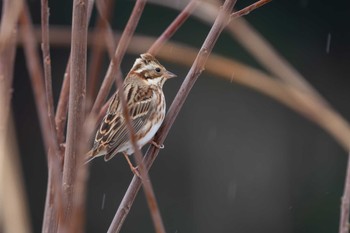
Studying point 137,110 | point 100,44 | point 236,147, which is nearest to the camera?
point 100,44

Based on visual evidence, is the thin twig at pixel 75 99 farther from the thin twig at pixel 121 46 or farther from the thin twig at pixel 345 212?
the thin twig at pixel 345 212

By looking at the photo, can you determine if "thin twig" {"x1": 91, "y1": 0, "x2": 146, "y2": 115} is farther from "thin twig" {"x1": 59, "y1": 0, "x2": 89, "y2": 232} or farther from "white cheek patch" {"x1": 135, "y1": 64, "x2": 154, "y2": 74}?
"white cheek patch" {"x1": 135, "y1": 64, "x2": 154, "y2": 74}

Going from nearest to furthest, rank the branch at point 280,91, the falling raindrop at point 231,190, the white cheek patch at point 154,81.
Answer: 1. the branch at point 280,91
2. the white cheek patch at point 154,81
3. the falling raindrop at point 231,190

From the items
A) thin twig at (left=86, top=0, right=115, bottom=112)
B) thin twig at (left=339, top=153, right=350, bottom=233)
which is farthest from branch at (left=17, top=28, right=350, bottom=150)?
thin twig at (left=86, top=0, right=115, bottom=112)

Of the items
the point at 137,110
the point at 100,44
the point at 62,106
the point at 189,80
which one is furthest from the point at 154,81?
the point at 100,44

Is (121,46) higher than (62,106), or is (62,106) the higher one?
(121,46)

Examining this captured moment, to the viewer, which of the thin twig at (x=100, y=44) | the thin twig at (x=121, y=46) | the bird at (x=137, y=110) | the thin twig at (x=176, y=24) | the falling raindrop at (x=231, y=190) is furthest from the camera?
the falling raindrop at (x=231, y=190)

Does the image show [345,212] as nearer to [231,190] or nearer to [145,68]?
[145,68]

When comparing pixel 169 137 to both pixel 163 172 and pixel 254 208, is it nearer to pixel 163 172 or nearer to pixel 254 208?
pixel 163 172

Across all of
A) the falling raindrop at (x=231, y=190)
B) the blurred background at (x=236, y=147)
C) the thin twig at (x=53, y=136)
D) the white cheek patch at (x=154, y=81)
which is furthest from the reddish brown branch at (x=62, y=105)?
the falling raindrop at (x=231, y=190)
